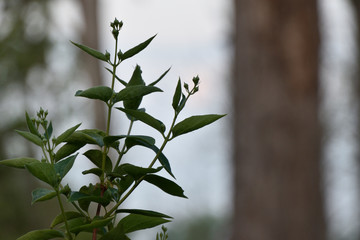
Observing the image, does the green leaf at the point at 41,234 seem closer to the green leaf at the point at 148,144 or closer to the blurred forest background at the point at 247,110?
the green leaf at the point at 148,144

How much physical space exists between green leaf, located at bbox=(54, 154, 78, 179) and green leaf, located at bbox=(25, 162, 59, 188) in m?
0.02

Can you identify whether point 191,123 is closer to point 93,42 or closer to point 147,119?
point 147,119

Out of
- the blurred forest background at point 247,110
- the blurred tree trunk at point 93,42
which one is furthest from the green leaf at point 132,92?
the blurred tree trunk at point 93,42

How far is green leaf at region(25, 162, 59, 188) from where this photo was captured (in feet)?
1.24

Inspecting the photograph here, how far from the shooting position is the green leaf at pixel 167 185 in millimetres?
414

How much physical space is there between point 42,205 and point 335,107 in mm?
2771

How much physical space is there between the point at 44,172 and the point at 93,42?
5.75m

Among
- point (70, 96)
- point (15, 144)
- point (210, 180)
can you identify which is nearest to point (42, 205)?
point (15, 144)

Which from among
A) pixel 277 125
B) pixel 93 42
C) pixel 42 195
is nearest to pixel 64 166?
pixel 42 195

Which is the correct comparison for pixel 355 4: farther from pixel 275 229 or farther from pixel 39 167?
pixel 39 167

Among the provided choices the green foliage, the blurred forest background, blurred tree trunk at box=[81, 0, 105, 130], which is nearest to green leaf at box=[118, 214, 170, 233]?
the green foliage

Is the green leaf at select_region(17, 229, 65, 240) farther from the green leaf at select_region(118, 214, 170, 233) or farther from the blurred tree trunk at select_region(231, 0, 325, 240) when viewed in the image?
the blurred tree trunk at select_region(231, 0, 325, 240)

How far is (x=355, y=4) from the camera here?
5582mm

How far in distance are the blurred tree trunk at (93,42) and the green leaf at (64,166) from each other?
5336 mm
